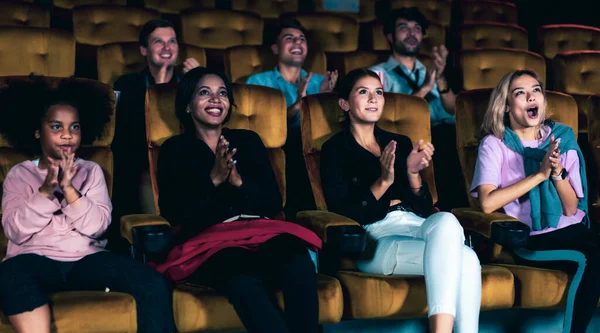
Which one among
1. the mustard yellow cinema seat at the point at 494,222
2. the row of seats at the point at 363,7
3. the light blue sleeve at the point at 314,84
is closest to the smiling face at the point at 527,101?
the mustard yellow cinema seat at the point at 494,222

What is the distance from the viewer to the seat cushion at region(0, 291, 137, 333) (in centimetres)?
152

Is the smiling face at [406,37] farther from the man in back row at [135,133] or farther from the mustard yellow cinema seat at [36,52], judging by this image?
the mustard yellow cinema seat at [36,52]

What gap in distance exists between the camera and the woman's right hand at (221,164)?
1.75 m

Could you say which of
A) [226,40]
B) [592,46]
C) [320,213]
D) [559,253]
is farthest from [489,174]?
[592,46]

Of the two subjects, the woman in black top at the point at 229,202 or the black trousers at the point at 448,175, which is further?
the black trousers at the point at 448,175

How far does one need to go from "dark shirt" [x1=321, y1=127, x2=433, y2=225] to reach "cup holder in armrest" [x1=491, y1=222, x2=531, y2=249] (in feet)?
0.73

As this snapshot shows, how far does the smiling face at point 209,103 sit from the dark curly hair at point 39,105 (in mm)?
202

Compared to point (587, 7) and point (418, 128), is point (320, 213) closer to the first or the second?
point (418, 128)

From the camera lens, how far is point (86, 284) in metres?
1.66

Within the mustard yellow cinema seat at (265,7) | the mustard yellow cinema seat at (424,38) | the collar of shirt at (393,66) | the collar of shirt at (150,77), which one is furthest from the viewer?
the mustard yellow cinema seat at (265,7)


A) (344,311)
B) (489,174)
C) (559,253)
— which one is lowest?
(344,311)

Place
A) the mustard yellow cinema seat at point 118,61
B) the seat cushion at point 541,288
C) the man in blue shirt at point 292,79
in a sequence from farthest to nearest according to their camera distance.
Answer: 1. the mustard yellow cinema seat at point 118,61
2. the man in blue shirt at point 292,79
3. the seat cushion at point 541,288

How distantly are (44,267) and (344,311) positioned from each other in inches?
24.2

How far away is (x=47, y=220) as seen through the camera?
1678mm
